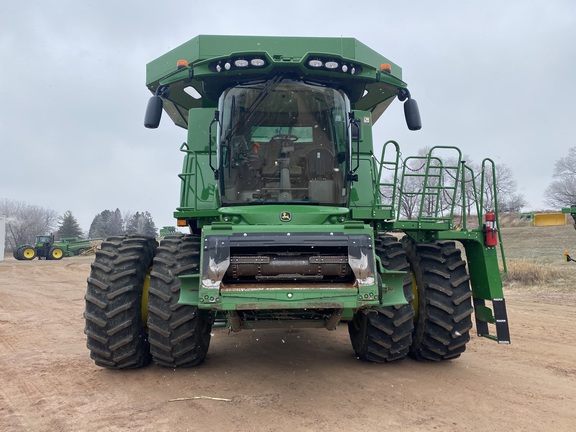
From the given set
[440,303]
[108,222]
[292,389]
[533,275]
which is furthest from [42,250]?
[108,222]

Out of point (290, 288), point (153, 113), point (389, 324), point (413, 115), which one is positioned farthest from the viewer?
point (413, 115)

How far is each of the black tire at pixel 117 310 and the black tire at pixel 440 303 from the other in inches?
121

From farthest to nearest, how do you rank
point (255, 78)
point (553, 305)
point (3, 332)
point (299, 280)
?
1. point (553, 305)
2. point (3, 332)
3. point (255, 78)
4. point (299, 280)

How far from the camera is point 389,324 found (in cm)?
514

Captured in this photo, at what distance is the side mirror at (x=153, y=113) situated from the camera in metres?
5.78

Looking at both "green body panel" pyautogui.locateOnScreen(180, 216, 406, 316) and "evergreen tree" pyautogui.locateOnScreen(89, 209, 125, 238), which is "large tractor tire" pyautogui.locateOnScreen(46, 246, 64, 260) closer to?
"green body panel" pyautogui.locateOnScreen(180, 216, 406, 316)

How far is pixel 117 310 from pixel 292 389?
1.92 meters

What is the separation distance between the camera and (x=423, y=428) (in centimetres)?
377

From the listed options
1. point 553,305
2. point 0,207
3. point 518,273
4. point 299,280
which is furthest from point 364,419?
point 0,207

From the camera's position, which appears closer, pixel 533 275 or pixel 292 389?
pixel 292 389

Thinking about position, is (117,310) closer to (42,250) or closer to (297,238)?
(297,238)

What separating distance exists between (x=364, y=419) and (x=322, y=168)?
2719mm

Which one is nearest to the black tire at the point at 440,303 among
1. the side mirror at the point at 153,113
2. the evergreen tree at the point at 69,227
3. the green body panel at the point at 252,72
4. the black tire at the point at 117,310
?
the green body panel at the point at 252,72

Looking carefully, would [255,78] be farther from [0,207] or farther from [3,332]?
[0,207]
